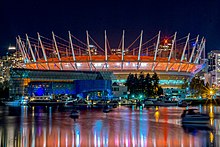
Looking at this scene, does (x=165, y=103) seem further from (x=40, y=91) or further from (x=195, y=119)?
(x=195, y=119)

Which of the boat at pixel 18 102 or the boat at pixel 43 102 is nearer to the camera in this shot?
the boat at pixel 43 102

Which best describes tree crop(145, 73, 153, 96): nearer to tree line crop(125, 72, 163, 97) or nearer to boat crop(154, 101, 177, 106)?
tree line crop(125, 72, 163, 97)

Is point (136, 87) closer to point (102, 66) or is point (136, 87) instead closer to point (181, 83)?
point (102, 66)

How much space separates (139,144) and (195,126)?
1481cm

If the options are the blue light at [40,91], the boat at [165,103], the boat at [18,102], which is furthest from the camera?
the blue light at [40,91]

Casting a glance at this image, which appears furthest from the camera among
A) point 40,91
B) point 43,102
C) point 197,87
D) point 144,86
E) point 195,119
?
point 197,87

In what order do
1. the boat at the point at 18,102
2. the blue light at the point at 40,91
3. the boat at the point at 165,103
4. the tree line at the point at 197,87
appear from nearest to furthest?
the boat at the point at 165,103 < the boat at the point at 18,102 < the blue light at the point at 40,91 < the tree line at the point at 197,87

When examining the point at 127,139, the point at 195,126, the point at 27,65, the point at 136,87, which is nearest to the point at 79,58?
the point at 27,65

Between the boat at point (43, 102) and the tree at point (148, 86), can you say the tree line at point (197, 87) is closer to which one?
the tree at point (148, 86)

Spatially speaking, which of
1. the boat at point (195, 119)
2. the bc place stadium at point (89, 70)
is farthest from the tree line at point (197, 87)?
the boat at point (195, 119)

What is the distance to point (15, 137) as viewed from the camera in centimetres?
3341

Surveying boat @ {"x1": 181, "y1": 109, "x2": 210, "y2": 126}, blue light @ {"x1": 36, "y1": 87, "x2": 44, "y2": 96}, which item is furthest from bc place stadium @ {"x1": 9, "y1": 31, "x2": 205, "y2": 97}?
boat @ {"x1": 181, "y1": 109, "x2": 210, "y2": 126}

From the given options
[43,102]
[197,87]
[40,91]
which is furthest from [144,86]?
[40,91]

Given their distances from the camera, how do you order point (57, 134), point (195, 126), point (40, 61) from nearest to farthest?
point (57, 134) < point (195, 126) < point (40, 61)
